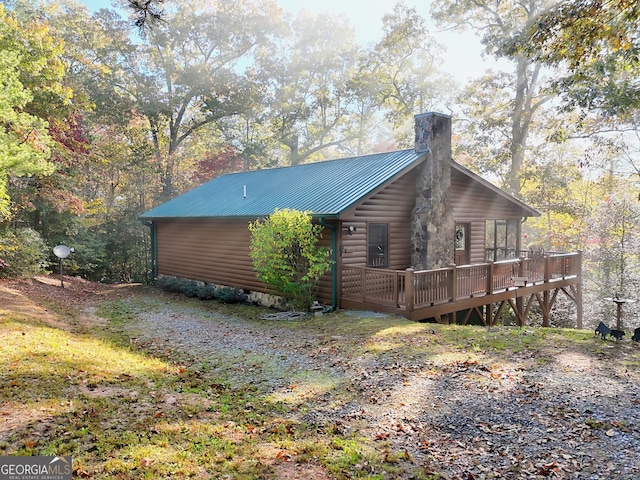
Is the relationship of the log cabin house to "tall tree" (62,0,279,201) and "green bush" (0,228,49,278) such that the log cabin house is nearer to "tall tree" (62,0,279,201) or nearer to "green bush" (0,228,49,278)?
"green bush" (0,228,49,278)

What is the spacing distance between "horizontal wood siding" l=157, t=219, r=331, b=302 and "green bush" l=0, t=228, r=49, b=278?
4960 millimetres

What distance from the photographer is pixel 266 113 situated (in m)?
34.3

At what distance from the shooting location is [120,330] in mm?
10359

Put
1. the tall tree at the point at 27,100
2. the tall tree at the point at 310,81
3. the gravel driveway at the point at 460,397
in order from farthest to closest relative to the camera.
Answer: the tall tree at the point at 310,81 < the tall tree at the point at 27,100 < the gravel driveway at the point at 460,397

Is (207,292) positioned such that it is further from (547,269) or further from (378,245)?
(547,269)

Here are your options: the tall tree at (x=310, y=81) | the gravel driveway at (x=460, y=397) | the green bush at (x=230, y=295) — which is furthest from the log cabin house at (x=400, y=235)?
the tall tree at (x=310, y=81)

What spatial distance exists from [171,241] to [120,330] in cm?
951

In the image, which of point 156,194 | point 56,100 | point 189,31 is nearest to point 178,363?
point 56,100

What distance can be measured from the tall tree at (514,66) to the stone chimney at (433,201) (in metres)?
14.6

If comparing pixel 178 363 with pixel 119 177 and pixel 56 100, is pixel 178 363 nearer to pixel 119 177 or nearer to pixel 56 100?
pixel 56 100

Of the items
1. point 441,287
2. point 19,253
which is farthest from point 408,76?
point 19,253

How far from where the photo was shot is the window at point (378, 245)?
12.8 meters

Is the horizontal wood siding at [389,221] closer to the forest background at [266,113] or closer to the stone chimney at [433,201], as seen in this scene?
the stone chimney at [433,201]

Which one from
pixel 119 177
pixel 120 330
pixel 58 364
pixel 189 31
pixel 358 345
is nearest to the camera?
pixel 58 364
